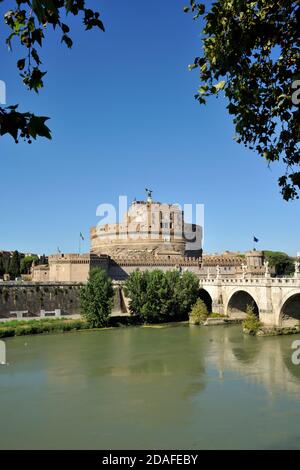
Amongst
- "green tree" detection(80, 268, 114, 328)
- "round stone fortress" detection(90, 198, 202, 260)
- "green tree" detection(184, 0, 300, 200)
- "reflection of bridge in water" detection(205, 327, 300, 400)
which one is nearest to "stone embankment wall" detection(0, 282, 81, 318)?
"green tree" detection(80, 268, 114, 328)

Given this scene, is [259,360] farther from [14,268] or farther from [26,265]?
[26,265]

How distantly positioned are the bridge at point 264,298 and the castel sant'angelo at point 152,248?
4536 mm

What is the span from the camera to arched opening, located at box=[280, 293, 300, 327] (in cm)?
1773

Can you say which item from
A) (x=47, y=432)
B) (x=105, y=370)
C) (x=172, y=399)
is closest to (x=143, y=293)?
(x=105, y=370)

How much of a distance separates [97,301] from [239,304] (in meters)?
6.64

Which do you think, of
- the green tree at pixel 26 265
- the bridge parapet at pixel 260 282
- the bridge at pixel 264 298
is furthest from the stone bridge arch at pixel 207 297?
the green tree at pixel 26 265

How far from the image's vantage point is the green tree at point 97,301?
19234 mm

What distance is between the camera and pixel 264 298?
18.4m

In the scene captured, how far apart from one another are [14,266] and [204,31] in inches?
1272

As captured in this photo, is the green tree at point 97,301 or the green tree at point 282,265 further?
the green tree at point 282,265

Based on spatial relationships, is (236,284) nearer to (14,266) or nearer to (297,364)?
(297,364)

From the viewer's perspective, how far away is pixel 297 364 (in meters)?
12.2

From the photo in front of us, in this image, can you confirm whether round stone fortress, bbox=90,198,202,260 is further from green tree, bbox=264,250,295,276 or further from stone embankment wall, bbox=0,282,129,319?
green tree, bbox=264,250,295,276

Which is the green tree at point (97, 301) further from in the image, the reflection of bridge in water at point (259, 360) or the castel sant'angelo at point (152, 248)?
the castel sant'angelo at point (152, 248)
